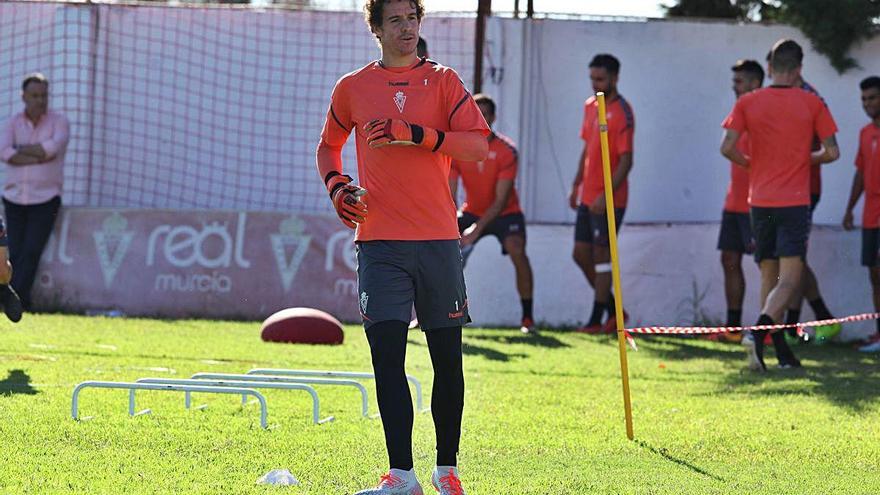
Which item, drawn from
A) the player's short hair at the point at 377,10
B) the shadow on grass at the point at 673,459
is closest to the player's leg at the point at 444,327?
the player's short hair at the point at 377,10

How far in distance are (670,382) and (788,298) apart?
116 centimetres

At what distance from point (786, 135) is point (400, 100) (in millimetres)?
5553

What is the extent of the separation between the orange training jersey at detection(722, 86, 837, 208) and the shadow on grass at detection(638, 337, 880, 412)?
1.25 meters

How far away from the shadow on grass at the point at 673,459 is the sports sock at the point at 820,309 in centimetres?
631

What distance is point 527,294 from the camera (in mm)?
13672

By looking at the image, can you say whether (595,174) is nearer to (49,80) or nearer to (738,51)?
(738,51)

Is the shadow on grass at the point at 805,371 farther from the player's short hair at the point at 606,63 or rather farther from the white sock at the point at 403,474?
the white sock at the point at 403,474

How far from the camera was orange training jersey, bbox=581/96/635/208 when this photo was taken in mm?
13250

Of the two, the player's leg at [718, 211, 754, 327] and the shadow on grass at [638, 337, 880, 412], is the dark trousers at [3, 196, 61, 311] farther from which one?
the player's leg at [718, 211, 754, 327]

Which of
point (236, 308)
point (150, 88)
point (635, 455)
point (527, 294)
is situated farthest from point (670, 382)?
point (150, 88)

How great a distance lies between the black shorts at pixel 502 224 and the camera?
13555 millimetres

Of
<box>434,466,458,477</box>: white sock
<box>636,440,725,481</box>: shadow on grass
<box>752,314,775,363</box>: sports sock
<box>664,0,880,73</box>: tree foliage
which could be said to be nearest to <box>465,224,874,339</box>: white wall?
<box>664,0,880,73</box>: tree foliage

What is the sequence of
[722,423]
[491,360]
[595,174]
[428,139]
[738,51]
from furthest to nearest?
[738,51] < [595,174] < [491,360] < [722,423] < [428,139]

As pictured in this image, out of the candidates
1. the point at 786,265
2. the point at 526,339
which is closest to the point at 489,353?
the point at 526,339
